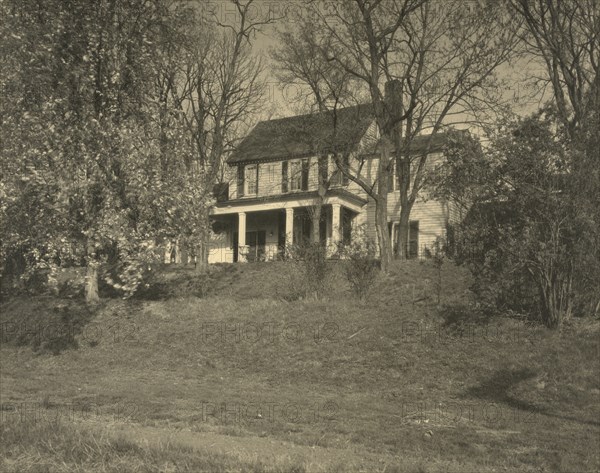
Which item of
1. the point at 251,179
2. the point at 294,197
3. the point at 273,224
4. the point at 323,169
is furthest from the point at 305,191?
the point at 251,179

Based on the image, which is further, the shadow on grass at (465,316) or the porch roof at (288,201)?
the porch roof at (288,201)

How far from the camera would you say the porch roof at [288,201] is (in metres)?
27.5

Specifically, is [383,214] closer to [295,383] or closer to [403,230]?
[403,230]

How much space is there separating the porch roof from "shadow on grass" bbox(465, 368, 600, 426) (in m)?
16.8

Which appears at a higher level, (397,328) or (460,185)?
(460,185)

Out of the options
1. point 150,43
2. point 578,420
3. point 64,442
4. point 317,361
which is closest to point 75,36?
point 150,43

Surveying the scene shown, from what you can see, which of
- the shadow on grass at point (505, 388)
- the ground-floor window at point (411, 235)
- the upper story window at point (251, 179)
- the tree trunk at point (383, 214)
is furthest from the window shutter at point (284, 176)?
the shadow on grass at point (505, 388)

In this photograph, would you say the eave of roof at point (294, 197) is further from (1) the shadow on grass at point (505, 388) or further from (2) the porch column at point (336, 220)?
(1) the shadow on grass at point (505, 388)

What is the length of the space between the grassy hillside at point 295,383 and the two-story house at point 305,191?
A: 6849 millimetres

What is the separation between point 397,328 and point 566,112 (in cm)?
539

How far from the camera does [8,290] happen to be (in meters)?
20.9

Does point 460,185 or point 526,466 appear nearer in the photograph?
point 526,466

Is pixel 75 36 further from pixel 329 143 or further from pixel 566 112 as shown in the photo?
pixel 329 143

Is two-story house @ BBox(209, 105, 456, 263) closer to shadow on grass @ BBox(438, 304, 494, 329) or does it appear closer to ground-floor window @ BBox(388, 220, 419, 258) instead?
ground-floor window @ BBox(388, 220, 419, 258)
